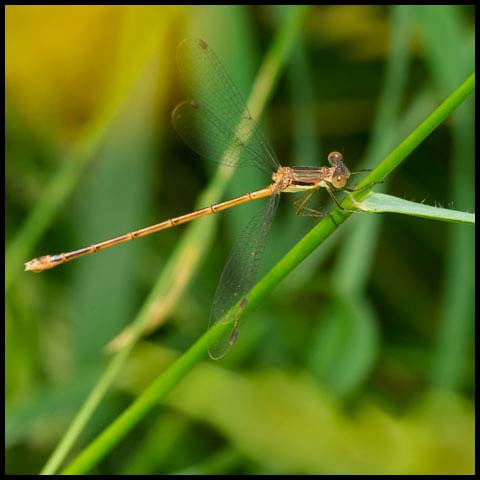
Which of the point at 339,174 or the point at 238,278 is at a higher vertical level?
the point at 339,174

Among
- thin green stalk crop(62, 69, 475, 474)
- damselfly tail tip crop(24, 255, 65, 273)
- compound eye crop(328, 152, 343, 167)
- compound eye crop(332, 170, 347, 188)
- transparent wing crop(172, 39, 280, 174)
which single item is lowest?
thin green stalk crop(62, 69, 475, 474)

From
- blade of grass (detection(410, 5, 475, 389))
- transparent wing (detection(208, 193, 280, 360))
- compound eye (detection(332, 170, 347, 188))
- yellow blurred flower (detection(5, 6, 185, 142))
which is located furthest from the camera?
yellow blurred flower (detection(5, 6, 185, 142))

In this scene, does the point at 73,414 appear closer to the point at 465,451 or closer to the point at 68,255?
the point at 68,255

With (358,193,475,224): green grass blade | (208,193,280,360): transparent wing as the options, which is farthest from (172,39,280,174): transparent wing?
(358,193,475,224): green grass blade

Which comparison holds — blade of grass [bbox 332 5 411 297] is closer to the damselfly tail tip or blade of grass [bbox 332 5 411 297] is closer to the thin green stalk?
the damselfly tail tip

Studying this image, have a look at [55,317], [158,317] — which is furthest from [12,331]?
[158,317]

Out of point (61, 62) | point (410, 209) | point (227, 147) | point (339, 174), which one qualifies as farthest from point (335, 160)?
point (61, 62)

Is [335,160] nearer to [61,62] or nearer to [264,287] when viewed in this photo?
[264,287]

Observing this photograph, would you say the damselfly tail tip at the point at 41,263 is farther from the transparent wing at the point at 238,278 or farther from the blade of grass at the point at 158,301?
the transparent wing at the point at 238,278
